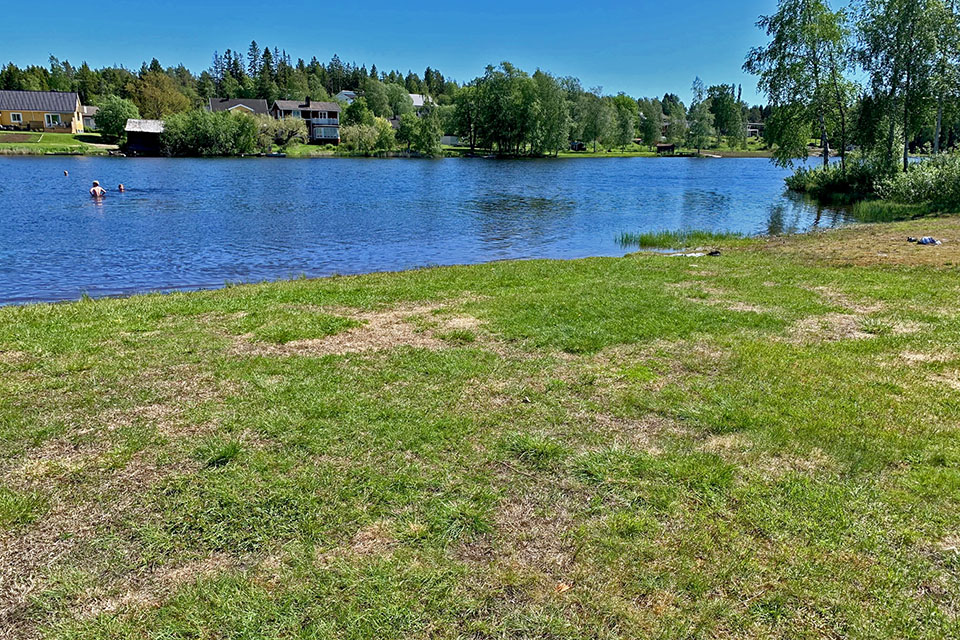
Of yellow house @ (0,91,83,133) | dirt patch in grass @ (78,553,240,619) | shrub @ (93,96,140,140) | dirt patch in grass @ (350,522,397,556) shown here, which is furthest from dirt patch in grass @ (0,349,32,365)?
yellow house @ (0,91,83,133)

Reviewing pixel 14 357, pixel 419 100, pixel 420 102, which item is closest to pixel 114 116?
pixel 420 102

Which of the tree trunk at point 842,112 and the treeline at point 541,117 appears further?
the treeline at point 541,117

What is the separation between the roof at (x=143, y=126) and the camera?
83938 mm

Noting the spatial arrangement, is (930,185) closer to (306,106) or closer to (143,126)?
(143,126)

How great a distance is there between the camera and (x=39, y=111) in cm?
10150

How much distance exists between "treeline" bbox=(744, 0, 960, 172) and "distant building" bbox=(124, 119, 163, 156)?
79.2 meters

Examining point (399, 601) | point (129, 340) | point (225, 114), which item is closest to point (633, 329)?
point (399, 601)

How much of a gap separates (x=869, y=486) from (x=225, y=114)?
9576 centimetres

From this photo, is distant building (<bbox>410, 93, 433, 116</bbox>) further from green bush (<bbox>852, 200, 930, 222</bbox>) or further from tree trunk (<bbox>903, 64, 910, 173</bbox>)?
green bush (<bbox>852, 200, 930, 222</bbox>)

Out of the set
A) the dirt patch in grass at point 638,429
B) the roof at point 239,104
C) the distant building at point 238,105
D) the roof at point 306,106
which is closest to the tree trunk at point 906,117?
the dirt patch in grass at point 638,429

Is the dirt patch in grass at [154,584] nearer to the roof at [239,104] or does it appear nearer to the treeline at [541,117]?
the treeline at [541,117]

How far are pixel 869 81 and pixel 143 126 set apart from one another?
3474 inches

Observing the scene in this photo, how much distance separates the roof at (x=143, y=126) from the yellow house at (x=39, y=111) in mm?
28708

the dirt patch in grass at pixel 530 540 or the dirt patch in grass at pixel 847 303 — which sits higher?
the dirt patch in grass at pixel 847 303
